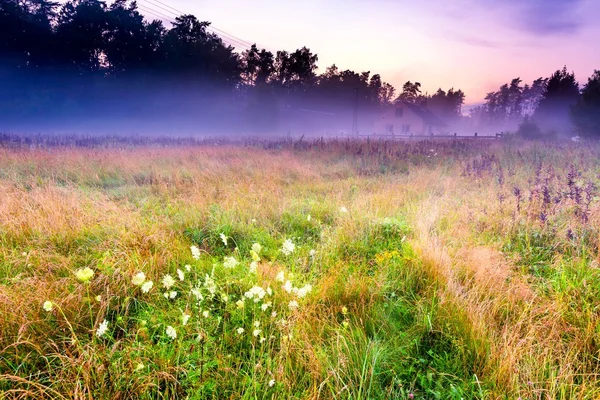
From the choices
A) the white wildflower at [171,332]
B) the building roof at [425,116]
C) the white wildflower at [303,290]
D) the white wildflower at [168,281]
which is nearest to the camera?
the white wildflower at [171,332]

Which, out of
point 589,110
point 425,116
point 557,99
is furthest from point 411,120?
point 589,110

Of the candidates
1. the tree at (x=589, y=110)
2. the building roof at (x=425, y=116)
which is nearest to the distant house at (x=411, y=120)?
the building roof at (x=425, y=116)

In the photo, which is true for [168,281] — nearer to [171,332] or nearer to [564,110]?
[171,332]

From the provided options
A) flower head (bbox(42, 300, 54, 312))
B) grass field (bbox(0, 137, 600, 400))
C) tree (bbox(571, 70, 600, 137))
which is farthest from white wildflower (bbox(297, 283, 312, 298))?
tree (bbox(571, 70, 600, 137))

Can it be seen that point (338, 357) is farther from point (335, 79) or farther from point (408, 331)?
point (335, 79)

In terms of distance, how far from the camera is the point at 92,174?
7262 millimetres

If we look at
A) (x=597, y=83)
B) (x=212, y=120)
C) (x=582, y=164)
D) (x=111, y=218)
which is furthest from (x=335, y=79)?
(x=111, y=218)

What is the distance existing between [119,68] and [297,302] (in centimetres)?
4825

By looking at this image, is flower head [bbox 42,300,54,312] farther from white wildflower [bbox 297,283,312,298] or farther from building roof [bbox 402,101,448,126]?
building roof [bbox 402,101,448,126]

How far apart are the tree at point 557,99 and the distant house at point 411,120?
24.4 metres

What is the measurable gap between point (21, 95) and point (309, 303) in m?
46.0

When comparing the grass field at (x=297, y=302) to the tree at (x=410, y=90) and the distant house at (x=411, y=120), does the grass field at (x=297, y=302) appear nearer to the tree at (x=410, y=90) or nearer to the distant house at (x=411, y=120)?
the distant house at (x=411, y=120)

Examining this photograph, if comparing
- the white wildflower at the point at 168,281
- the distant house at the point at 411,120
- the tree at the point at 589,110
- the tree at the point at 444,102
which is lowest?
the white wildflower at the point at 168,281

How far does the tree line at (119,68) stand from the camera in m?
32.7
